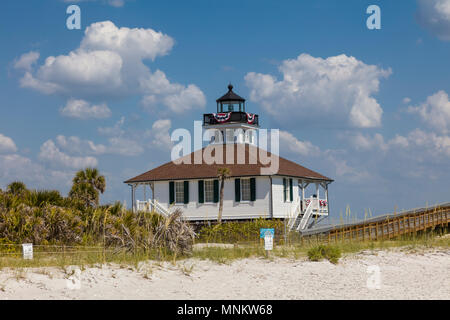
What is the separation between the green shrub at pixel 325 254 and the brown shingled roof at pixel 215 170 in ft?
62.4

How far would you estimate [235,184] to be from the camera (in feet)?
119

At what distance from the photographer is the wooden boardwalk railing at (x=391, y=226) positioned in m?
26.4

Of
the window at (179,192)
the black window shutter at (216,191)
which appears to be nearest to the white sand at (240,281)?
the black window shutter at (216,191)

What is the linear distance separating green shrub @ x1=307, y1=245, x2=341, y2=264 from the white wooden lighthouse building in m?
17.2

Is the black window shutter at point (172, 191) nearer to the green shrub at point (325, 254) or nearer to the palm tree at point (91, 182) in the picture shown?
the palm tree at point (91, 182)

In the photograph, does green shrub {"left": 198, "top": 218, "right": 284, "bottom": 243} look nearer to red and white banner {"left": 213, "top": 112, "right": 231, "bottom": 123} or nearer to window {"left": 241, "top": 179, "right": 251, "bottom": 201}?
window {"left": 241, "top": 179, "right": 251, "bottom": 201}

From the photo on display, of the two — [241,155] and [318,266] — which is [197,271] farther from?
[241,155]

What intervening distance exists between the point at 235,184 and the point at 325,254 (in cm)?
2030

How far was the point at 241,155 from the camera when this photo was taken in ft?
126

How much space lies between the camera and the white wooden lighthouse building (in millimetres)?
35688

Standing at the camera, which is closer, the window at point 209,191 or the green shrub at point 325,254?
the green shrub at point 325,254

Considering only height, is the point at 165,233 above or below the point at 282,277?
above
